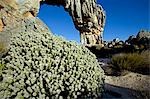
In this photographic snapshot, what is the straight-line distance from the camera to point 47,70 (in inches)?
199

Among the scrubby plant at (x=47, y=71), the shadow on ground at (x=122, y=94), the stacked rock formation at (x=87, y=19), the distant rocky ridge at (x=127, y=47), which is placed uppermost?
the stacked rock formation at (x=87, y=19)

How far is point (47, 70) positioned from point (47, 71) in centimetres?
3

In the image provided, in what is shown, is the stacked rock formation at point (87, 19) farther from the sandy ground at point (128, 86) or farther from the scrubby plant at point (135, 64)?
the sandy ground at point (128, 86)

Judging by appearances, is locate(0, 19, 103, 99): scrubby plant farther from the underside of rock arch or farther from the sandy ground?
the underside of rock arch

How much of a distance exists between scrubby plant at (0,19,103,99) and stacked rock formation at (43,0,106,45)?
26961 mm

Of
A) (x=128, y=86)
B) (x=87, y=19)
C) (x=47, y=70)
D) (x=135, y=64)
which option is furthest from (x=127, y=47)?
(x=87, y=19)

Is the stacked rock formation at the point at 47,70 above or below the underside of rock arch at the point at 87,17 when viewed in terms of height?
below

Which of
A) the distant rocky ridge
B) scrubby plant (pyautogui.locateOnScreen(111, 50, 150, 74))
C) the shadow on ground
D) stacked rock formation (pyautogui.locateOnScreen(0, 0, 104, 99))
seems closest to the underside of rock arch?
the distant rocky ridge

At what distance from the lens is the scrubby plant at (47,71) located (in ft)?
15.7

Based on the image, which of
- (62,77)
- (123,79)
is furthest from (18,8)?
(62,77)

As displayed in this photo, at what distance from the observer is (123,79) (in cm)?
827

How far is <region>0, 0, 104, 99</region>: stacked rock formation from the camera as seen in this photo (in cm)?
480

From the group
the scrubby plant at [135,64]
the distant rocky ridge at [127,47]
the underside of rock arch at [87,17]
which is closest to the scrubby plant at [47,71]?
the scrubby plant at [135,64]

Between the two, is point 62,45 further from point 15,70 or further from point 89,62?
point 15,70
